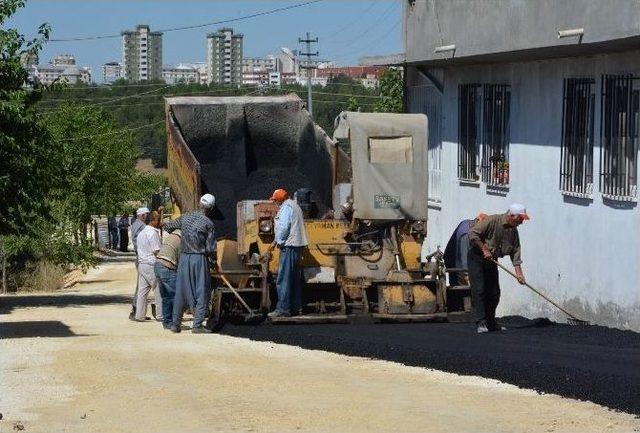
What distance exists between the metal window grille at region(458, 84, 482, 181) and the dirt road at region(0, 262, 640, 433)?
7.91 metres

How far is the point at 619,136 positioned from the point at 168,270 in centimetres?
559

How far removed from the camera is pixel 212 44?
144125 millimetres

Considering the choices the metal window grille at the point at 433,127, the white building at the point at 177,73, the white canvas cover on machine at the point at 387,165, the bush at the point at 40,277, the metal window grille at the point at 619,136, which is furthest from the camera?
the white building at the point at 177,73

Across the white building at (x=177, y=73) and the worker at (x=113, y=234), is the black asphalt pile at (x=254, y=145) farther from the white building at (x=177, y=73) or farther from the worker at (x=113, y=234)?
the white building at (x=177, y=73)

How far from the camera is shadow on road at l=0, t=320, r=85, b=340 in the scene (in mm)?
15833

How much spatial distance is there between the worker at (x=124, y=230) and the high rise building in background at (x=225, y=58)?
242 ft

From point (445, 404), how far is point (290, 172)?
9201mm

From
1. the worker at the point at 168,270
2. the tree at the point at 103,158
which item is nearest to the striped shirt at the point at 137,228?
the worker at the point at 168,270

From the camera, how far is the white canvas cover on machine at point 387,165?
16.6 metres

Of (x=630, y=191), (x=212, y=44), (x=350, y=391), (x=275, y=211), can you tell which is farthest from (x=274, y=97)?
(x=212, y=44)

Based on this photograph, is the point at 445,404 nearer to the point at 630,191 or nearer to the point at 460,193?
the point at 630,191

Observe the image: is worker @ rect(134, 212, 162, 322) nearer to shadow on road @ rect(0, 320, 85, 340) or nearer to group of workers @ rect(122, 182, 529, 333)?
group of workers @ rect(122, 182, 529, 333)

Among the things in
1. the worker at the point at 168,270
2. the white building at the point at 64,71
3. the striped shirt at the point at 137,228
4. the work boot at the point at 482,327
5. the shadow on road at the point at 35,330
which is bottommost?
the shadow on road at the point at 35,330

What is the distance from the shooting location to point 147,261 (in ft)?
59.6
